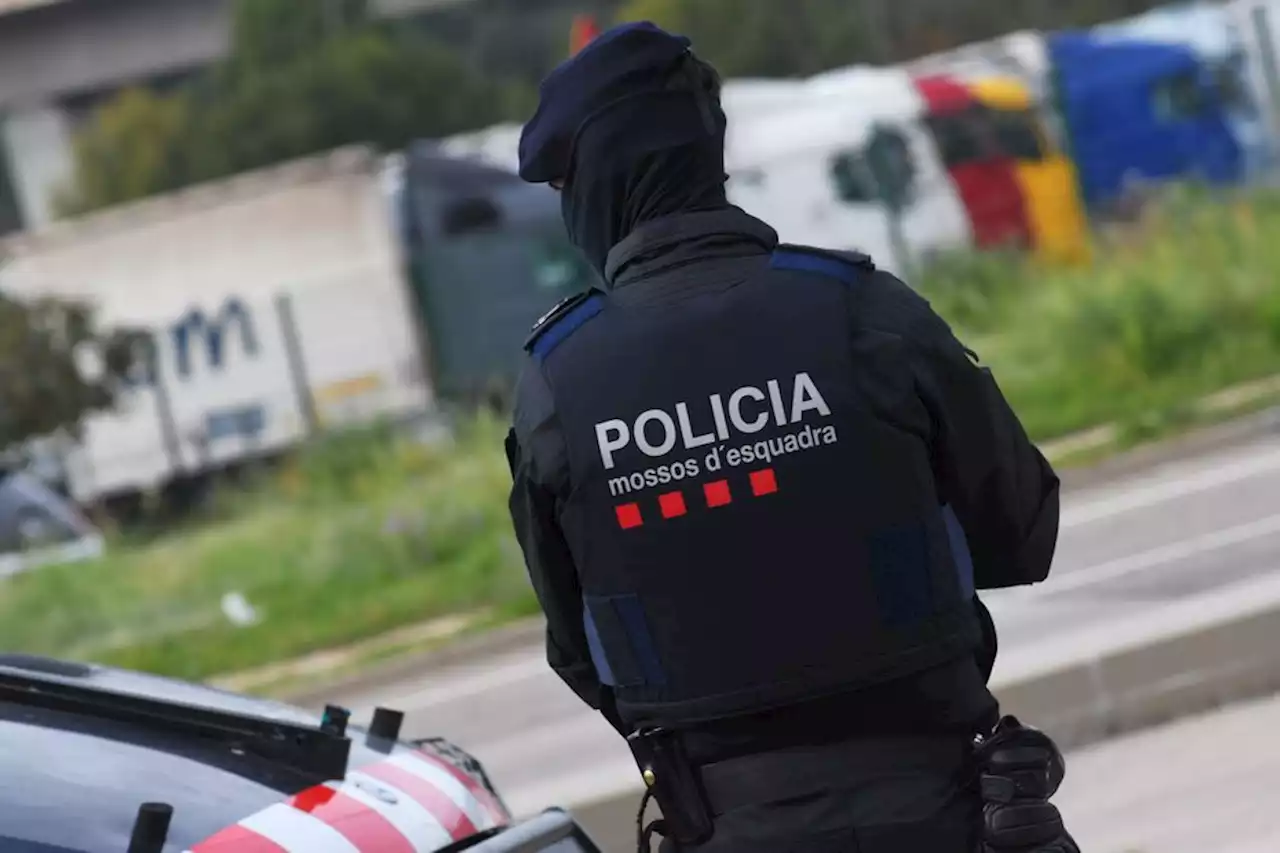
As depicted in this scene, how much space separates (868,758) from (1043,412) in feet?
38.6

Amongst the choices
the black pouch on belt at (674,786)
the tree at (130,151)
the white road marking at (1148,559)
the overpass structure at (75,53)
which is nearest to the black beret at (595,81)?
the black pouch on belt at (674,786)

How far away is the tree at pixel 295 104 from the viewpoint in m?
38.3

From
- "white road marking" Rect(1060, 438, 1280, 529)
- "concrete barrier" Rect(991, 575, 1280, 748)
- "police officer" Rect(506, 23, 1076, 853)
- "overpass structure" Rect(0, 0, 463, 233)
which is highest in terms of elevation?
"overpass structure" Rect(0, 0, 463, 233)

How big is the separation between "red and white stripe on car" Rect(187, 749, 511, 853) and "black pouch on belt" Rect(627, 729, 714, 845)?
530 millimetres

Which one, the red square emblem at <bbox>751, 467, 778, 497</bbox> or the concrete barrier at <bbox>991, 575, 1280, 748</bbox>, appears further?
the concrete barrier at <bbox>991, 575, 1280, 748</bbox>

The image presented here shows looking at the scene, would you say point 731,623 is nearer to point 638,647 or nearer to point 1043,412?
point 638,647

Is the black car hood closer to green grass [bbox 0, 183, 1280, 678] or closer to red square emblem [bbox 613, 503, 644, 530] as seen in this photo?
red square emblem [bbox 613, 503, 644, 530]

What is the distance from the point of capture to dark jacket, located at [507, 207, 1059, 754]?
104 inches

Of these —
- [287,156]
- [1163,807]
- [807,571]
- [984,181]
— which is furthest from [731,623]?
[287,156]

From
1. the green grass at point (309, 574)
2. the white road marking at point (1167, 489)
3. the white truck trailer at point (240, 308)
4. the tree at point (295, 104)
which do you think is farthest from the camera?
the tree at point (295, 104)

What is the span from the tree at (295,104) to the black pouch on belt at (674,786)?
36002mm

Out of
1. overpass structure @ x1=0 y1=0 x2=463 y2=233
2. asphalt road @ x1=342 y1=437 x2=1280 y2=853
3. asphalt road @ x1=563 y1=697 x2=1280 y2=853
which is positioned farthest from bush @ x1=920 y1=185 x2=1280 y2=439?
overpass structure @ x1=0 y1=0 x2=463 y2=233

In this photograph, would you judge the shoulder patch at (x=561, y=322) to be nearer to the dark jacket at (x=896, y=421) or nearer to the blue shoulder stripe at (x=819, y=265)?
the dark jacket at (x=896, y=421)

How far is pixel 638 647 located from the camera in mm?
2756
